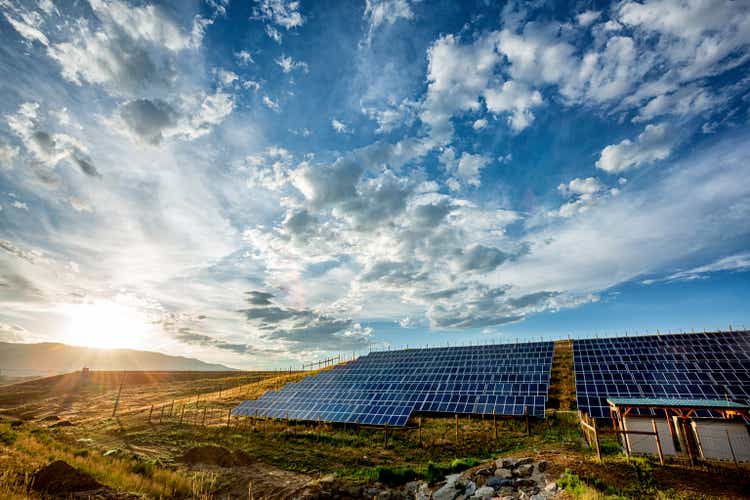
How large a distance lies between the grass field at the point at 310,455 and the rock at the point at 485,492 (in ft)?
9.39

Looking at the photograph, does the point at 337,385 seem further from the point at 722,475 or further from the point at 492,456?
the point at 722,475

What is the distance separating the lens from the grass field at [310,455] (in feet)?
45.3

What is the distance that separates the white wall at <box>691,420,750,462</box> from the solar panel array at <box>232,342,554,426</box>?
46.2 ft

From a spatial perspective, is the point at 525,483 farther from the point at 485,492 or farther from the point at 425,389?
the point at 425,389

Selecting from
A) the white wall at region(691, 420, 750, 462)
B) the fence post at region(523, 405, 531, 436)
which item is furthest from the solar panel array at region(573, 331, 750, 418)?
the white wall at region(691, 420, 750, 462)

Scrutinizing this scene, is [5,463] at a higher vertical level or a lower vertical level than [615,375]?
lower

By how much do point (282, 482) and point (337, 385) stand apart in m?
27.0

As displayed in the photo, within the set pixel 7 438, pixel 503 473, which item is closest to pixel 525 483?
pixel 503 473

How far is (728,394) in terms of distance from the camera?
2956 cm

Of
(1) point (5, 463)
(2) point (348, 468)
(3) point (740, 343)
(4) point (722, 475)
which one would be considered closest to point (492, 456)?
(2) point (348, 468)

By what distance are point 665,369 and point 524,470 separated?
3003 cm

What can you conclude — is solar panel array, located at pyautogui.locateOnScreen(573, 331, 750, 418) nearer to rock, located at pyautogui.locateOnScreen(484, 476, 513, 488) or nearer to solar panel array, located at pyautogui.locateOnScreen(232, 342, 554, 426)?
solar panel array, located at pyautogui.locateOnScreen(232, 342, 554, 426)

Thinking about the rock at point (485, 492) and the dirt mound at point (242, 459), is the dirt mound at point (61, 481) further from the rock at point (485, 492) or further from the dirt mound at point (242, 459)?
the rock at point (485, 492)

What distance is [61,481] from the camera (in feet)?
42.4
